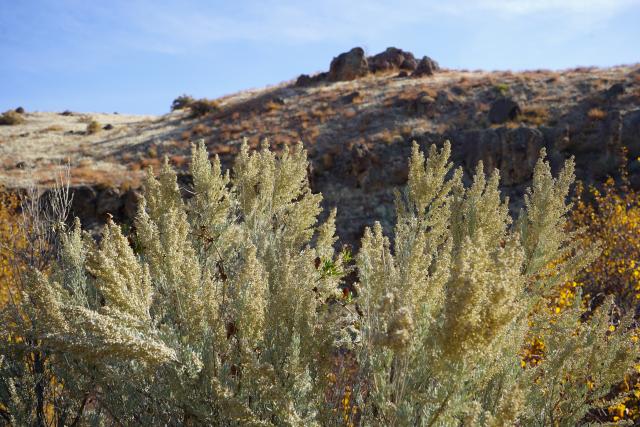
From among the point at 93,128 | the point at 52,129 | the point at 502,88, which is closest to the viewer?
the point at 502,88

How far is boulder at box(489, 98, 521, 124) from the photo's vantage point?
19719 millimetres

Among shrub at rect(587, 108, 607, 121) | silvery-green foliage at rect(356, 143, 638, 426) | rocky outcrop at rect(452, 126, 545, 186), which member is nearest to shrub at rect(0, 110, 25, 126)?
rocky outcrop at rect(452, 126, 545, 186)

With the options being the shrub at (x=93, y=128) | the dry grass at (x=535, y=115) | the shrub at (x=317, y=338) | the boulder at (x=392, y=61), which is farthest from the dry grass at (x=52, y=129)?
the shrub at (x=317, y=338)

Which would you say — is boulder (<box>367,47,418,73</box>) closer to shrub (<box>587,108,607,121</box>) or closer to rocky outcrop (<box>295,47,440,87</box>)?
rocky outcrop (<box>295,47,440,87</box>)

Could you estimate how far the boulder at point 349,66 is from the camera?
33.8 meters

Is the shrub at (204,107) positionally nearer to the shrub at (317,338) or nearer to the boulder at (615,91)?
the boulder at (615,91)

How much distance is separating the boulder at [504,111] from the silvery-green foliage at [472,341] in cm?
1754

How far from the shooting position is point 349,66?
34156 millimetres

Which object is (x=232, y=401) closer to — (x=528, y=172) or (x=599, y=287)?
(x=599, y=287)

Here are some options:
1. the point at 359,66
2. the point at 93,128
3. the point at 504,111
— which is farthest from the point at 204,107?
the point at 504,111

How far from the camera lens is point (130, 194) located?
1775cm

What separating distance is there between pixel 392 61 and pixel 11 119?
2702cm

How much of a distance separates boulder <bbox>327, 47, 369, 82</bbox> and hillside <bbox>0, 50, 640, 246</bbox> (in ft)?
0.32

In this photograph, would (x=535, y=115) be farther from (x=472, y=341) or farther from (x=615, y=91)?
(x=472, y=341)
